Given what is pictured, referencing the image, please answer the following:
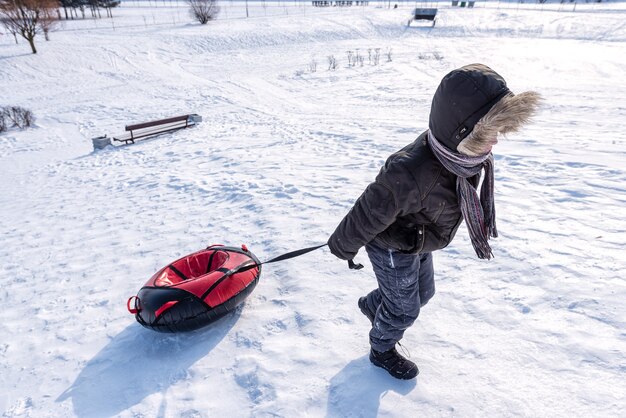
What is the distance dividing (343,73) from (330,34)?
12635mm

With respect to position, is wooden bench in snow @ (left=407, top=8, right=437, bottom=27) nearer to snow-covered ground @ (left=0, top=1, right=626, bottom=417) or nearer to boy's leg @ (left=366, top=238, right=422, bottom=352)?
snow-covered ground @ (left=0, top=1, right=626, bottom=417)

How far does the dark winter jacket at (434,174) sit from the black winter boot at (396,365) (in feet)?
2.57

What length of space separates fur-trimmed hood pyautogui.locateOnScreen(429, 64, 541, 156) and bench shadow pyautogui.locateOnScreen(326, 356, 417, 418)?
1.58 meters

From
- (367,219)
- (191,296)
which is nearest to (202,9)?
(191,296)

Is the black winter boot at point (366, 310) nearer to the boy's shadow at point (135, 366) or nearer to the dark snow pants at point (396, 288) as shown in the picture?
the dark snow pants at point (396, 288)

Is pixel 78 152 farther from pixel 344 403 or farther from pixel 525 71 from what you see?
pixel 525 71

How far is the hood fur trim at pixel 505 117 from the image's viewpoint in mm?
1365

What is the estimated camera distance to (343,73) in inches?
693

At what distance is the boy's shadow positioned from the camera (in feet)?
8.43

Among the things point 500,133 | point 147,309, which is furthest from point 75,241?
point 500,133

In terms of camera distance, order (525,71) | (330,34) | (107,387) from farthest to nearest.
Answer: (330,34)
(525,71)
(107,387)

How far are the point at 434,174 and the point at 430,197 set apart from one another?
0.11 m

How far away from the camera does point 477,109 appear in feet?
4.79

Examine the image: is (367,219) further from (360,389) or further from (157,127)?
(157,127)
